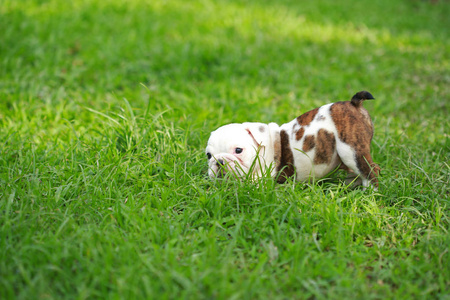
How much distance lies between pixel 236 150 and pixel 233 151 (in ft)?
0.08

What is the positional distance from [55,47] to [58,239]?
4460 mm

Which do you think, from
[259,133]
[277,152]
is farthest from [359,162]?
[259,133]

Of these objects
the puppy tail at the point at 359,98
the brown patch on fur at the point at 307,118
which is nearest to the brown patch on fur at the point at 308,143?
the brown patch on fur at the point at 307,118

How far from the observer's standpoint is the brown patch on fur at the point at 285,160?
9.84 ft

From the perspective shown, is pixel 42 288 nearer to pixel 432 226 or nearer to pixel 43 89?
pixel 432 226

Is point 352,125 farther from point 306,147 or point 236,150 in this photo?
point 236,150

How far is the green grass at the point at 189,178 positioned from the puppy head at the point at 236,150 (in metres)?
0.15

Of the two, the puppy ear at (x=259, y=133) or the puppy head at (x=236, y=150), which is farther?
the puppy ear at (x=259, y=133)

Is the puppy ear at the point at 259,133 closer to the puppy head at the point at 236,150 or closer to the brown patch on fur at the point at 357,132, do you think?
the puppy head at the point at 236,150

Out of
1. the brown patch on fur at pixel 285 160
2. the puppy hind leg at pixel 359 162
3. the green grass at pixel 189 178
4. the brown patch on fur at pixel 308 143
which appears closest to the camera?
the green grass at pixel 189 178

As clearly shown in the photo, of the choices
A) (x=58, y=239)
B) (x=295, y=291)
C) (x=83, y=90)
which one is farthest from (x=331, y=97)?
(x=58, y=239)

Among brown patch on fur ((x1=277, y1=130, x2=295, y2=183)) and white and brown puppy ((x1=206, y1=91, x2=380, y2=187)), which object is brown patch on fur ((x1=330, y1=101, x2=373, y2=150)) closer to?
white and brown puppy ((x1=206, y1=91, x2=380, y2=187))

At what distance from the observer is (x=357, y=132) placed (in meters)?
2.80

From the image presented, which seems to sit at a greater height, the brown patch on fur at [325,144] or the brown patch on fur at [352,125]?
the brown patch on fur at [352,125]
